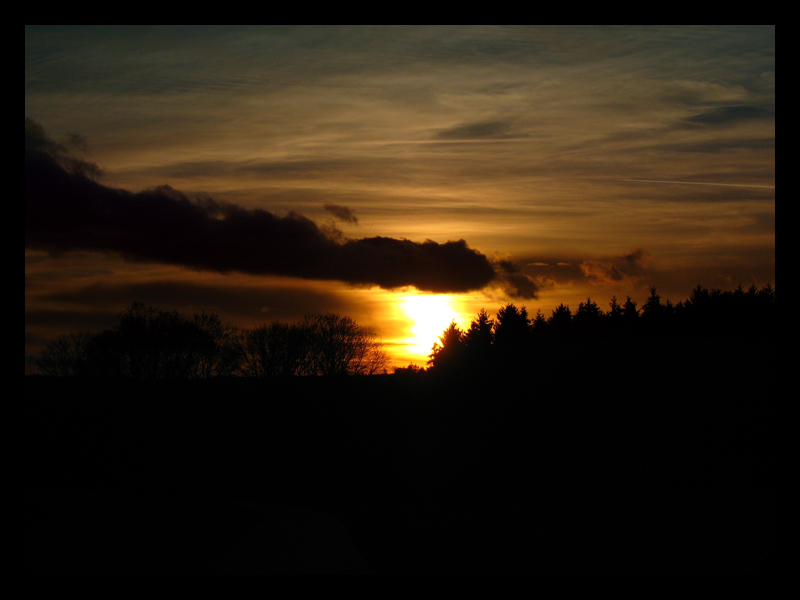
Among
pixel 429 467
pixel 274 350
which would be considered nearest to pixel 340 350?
pixel 274 350

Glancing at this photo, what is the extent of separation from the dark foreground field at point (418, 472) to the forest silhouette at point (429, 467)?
0.06 meters

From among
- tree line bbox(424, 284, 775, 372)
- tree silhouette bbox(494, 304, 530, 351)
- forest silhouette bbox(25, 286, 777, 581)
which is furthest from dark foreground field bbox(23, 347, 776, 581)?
tree silhouette bbox(494, 304, 530, 351)

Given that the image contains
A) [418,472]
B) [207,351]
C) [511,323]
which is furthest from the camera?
[511,323]

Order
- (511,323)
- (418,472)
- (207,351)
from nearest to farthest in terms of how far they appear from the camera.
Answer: (418,472) < (207,351) < (511,323)

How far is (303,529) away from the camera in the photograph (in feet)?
36.2

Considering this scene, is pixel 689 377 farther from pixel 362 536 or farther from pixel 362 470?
pixel 362 536

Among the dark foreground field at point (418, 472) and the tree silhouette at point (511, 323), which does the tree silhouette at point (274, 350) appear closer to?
the dark foreground field at point (418, 472)

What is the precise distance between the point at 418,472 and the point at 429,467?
0.35 metres

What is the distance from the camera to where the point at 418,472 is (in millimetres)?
16062

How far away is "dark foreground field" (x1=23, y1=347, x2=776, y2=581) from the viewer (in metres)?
9.41

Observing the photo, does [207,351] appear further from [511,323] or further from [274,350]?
[511,323]

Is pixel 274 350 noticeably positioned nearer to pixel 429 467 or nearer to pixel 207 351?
pixel 207 351

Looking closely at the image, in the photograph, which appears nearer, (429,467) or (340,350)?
(429,467)
